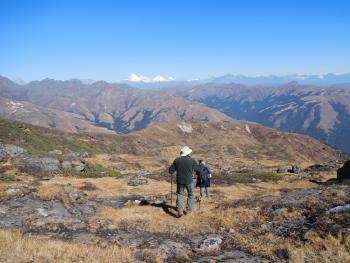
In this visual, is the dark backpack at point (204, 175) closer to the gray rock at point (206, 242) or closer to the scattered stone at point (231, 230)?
the scattered stone at point (231, 230)

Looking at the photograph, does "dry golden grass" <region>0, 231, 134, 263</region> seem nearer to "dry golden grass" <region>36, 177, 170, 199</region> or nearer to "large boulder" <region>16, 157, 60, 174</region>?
"dry golden grass" <region>36, 177, 170, 199</region>

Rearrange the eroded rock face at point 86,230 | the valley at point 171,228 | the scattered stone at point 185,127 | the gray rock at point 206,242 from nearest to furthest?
1. the valley at point 171,228
2. the eroded rock face at point 86,230
3. the gray rock at point 206,242
4. the scattered stone at point 185,127

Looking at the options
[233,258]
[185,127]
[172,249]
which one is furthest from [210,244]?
[185,127]

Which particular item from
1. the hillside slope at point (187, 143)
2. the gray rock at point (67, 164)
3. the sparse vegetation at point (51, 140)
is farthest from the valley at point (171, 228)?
the sparse vegetation at point (51, 140)

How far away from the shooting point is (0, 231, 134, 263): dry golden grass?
10789 millimetres

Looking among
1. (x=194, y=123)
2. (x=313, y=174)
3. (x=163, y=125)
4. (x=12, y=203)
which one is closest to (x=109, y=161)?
(x=313, y=174)

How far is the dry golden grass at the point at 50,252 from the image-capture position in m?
10.8

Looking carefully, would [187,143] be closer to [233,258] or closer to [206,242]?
[206,242]

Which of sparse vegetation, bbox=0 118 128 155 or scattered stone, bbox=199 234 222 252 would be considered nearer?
scattered stone, bbox=199 234 222 252

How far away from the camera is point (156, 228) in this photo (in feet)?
54.5

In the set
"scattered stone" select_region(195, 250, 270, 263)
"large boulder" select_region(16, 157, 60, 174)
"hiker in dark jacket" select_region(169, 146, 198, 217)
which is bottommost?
"large boulder" select_region(16, 157, 60, 174)

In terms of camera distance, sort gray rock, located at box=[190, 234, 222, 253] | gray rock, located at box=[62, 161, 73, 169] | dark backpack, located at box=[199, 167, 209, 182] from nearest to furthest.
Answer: gray rock, located at box=[190, 234, 222, 253] < dark backpack, located at box=[199, 167, 209, 182] < gray rock, located at box=[62, 161, 73, 169]

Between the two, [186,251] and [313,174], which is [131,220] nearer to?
[186,251]

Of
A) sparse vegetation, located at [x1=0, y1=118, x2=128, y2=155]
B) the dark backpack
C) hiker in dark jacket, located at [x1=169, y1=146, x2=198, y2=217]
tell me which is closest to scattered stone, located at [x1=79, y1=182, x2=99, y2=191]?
the dark backpack
